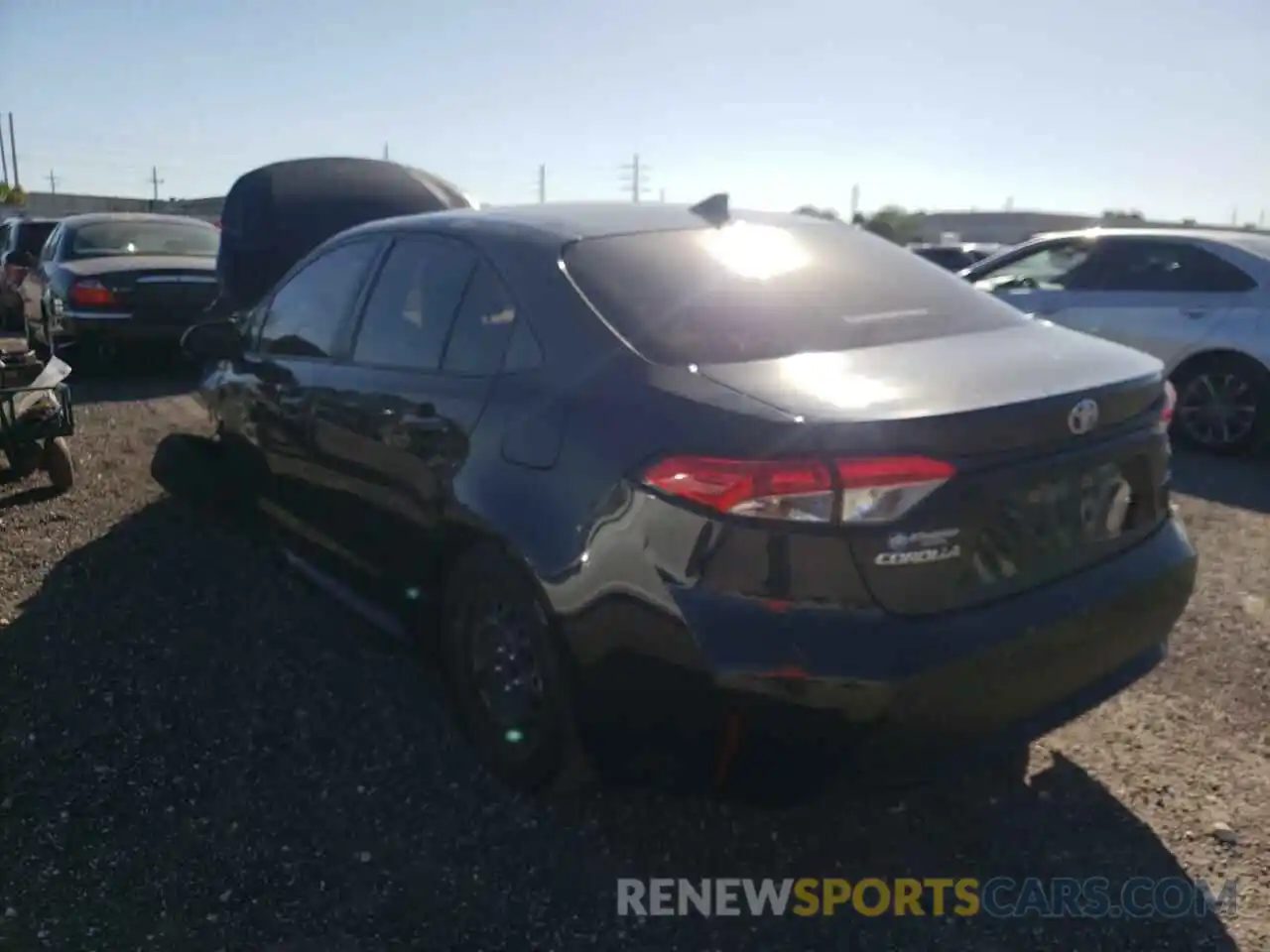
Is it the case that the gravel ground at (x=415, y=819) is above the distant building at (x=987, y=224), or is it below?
below

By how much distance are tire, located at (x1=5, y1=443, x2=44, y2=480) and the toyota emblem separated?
569 centimetres

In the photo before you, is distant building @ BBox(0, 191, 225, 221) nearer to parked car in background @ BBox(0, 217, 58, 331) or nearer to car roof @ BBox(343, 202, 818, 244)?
parked car in background @ BBox(0, 217, 58, 331)

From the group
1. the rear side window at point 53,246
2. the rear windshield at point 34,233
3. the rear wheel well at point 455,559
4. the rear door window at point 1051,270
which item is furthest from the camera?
the rear windshield at point 34,233

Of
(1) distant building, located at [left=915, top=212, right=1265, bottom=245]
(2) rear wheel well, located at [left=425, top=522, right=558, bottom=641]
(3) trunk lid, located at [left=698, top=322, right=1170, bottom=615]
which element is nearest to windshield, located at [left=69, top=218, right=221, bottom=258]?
(2) rear wheel well, located at [left=425, top=522, right=558, bottom=641]

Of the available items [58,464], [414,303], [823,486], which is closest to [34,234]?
[58,464]

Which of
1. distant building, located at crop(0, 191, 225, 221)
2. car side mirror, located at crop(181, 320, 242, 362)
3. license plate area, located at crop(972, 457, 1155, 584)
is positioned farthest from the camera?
distant building, located at crop(0, 191, 225, 221)

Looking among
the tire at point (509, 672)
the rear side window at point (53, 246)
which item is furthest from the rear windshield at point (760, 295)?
the rear side window at point (53, 246)

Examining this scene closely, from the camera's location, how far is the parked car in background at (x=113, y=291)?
913 centimetres

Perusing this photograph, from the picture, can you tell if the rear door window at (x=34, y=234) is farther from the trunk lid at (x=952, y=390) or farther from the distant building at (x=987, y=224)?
the distant building at (x=987, y=224)

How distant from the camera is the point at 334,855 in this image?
2695 mm

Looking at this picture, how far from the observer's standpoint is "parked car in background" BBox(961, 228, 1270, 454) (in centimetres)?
686

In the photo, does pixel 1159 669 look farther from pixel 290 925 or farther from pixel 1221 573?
pixel 290 925

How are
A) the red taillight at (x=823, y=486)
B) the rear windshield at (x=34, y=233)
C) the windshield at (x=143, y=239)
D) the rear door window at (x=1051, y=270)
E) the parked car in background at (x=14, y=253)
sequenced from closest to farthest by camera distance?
the red taillight at (x=823, y=486) < the rear door window at (x=1051, y=270) < the windshield at (x=143, y=239) < the parked car in background at (x=14, y=253) < the rear windshield at (x=34, y=233)

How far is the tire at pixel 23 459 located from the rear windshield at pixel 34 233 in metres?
8.85
